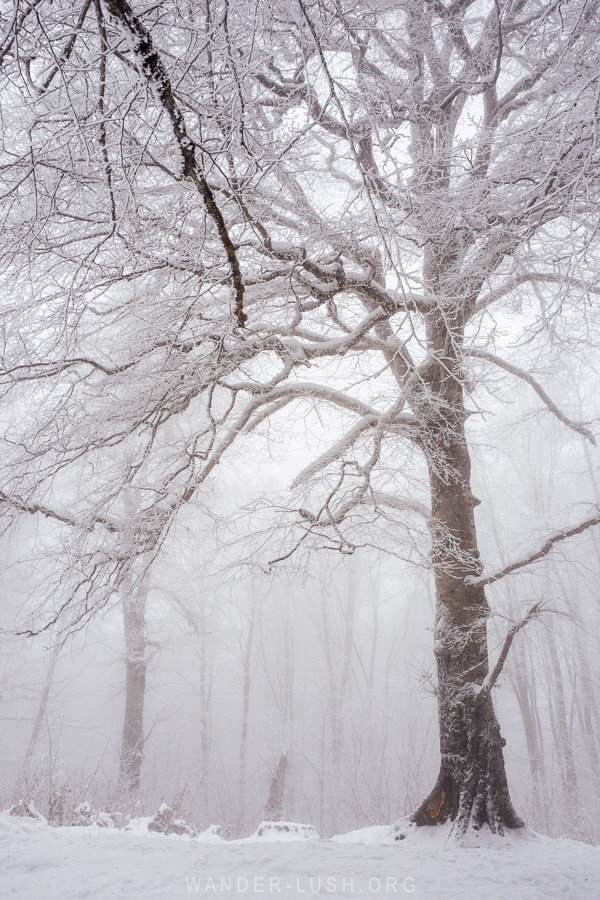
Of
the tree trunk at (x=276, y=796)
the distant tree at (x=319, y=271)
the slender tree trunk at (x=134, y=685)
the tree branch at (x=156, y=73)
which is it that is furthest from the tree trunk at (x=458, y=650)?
the slender tree trunk at (x=134, y=685)

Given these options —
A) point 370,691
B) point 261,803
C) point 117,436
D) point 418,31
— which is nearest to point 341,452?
point 117,436

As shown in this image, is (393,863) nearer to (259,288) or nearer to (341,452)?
(341,452)

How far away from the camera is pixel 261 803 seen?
14961 millimetres

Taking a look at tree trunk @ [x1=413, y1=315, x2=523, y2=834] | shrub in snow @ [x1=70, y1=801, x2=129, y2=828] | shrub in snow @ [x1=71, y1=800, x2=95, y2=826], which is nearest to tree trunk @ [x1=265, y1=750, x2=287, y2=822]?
shrub in snow @ [x1=70, y1=801, x2=129, y2=828]

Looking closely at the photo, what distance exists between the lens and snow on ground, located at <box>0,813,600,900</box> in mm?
2666

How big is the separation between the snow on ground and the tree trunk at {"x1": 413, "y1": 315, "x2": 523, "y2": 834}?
0.34 m

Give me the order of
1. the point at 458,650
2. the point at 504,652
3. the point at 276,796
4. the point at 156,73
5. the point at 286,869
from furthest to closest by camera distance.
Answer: the point at 276,796, the point at 458,650, the point at 504,652, the point at 286,869, the point at 156,73

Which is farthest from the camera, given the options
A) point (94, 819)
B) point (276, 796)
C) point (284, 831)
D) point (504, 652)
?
point (276, 796)

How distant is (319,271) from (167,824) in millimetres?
6786

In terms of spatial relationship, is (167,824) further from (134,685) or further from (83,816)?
(134,685)

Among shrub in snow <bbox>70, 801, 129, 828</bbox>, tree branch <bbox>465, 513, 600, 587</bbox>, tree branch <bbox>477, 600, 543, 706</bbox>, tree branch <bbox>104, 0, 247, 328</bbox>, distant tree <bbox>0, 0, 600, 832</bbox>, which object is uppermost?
distant tree <bbox>0, 0, 600, 832</bbox>

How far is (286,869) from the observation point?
10.0ft

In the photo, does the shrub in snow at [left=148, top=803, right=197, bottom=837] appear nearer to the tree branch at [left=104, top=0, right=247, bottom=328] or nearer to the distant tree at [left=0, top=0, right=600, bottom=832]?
the distant tree at [left=0, top=0, right=600, bottom=832]

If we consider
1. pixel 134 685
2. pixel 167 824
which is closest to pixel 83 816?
pixel 167 824
